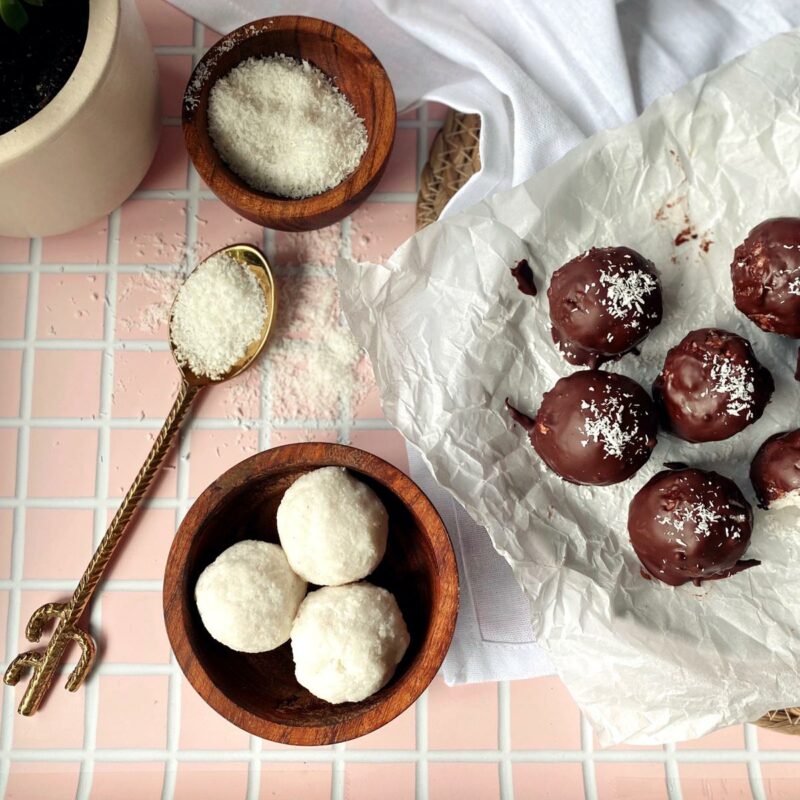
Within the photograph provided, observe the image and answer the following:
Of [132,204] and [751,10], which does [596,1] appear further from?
[132,204]

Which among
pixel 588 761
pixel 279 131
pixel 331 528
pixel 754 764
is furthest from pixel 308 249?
pixel 754 764

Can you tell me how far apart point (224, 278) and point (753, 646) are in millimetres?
810

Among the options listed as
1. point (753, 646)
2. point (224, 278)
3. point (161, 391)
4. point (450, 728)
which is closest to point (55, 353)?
point (161, 391)

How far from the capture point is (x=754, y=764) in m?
1.20

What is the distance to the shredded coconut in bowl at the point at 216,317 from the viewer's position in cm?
116

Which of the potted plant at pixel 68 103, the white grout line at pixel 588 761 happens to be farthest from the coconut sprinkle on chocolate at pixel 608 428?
the potted plant at pixel 68 103

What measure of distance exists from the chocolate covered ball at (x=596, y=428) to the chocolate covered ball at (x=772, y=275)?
0.17m

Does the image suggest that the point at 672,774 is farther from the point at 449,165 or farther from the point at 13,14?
the point at 13,14

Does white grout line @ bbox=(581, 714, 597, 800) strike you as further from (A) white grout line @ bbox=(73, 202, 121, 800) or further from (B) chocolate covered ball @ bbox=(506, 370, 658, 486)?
(A) white grout line @ bbox=(73, 202, 121, 800)

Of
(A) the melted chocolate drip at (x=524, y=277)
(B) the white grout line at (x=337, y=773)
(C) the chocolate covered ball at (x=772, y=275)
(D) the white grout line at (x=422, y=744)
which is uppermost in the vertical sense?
(C) the chocolate covered ball at (x=772, y=275)

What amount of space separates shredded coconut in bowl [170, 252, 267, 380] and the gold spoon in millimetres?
11

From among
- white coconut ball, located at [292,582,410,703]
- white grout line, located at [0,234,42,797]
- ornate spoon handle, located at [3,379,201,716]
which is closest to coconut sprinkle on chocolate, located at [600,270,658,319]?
white coconut ball, located at [292,582,410,703]

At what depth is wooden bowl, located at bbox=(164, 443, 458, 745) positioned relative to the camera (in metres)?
1.02

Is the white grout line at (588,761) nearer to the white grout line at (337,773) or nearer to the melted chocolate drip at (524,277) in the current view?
the white grout line at (337,773)
